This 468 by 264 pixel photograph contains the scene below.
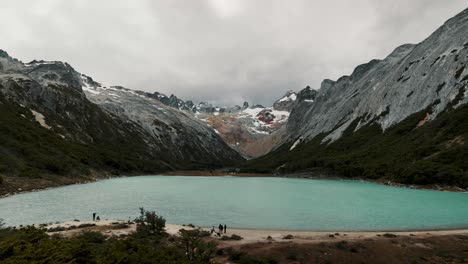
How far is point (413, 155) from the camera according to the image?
432ft

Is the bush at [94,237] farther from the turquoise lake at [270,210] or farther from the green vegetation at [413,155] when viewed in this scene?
the green vegetation at [413,155]

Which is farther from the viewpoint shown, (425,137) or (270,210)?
(425,137)

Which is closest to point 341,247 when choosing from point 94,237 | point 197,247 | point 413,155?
point 197,247

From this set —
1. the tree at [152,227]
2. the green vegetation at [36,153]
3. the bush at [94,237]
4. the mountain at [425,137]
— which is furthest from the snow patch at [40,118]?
the bush at [94,237]

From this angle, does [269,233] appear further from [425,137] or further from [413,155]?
[425,137]

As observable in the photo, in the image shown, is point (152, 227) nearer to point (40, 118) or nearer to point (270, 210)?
point (270, 210)

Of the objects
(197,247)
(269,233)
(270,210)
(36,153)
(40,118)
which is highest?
(40,118)

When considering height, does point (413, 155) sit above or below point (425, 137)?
below

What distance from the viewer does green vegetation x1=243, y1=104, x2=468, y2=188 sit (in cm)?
11044

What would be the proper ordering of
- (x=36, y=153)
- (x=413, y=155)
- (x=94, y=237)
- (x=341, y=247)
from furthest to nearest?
(x=413, y=155) < (x=36, y=153) < (x=341, y=247) < (x=94, y=237)

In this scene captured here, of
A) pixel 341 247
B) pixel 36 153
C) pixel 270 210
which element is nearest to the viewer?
pixel 341 247

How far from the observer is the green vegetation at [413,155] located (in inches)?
4348

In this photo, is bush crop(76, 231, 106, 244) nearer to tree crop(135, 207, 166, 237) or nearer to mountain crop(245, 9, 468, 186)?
tree crop(135, 207, 166, 237)

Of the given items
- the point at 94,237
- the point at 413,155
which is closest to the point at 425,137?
the point at 413,155
